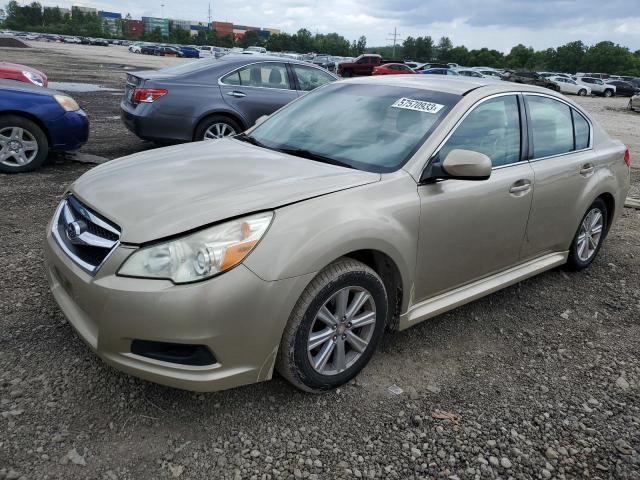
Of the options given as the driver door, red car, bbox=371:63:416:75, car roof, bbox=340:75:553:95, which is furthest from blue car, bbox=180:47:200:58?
the driver door

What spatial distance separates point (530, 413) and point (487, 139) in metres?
1.69

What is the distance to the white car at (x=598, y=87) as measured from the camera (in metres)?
38.9

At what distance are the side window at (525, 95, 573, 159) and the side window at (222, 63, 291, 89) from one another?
16.3ft

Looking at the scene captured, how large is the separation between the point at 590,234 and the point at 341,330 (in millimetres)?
2980

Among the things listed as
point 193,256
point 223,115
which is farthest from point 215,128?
point 193,256

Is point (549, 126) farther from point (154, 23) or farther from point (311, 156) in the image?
point (154, 23)

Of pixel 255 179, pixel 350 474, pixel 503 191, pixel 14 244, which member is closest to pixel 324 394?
pixel 350 474

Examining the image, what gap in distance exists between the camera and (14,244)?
4.53m

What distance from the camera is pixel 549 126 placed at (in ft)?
13.3

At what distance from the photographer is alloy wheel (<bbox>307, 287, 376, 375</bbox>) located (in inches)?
107

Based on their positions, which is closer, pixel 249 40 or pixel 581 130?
pixel 581 130

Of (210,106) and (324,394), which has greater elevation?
(210,106)

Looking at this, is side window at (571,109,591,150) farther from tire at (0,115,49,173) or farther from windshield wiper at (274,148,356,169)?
tire at (0,115,49,173)

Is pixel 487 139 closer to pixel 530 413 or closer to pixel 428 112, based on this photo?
pixel 428 112
